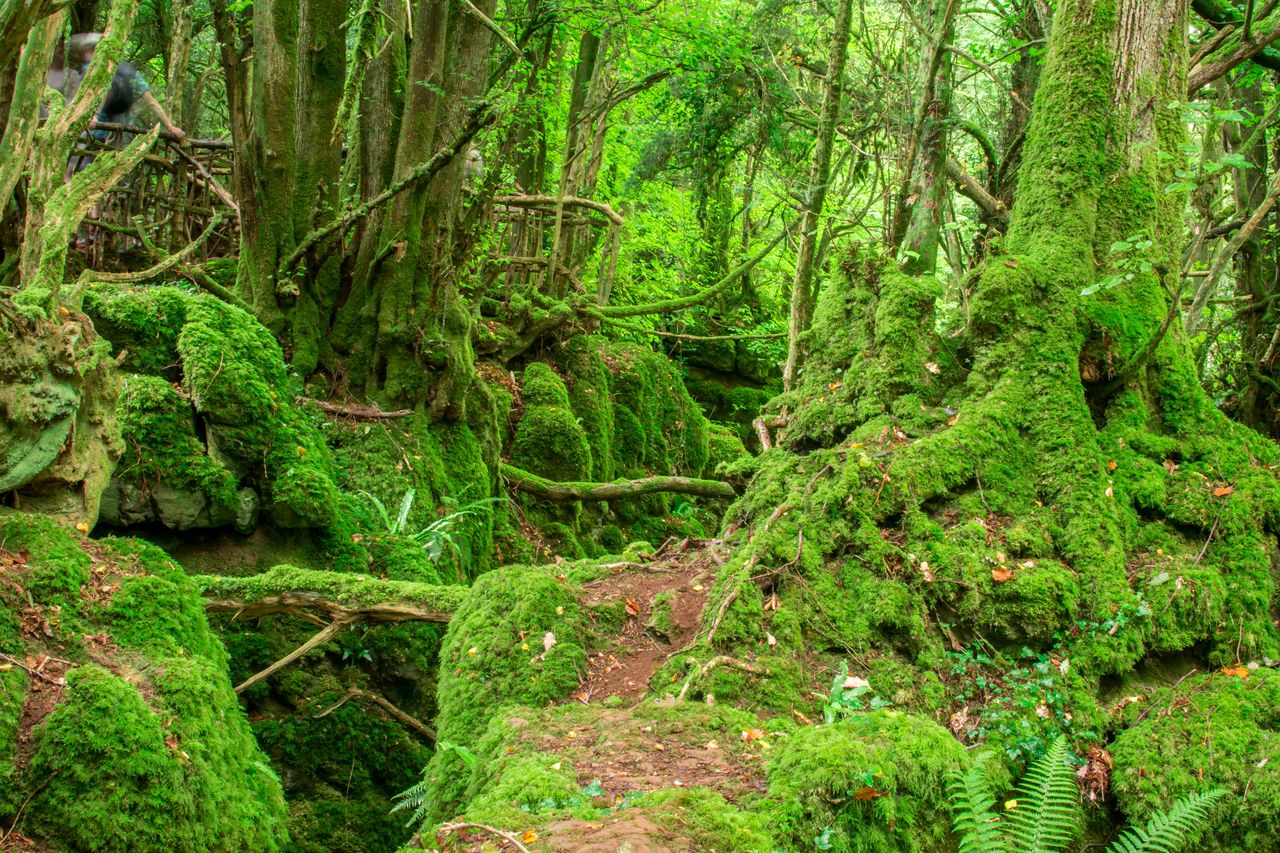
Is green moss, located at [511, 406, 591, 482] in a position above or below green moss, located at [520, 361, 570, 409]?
below

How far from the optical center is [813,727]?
3.33m

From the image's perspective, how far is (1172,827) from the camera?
321 cm

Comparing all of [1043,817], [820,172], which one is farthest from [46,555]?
[820,172]

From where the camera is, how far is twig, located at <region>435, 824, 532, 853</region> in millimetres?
2650

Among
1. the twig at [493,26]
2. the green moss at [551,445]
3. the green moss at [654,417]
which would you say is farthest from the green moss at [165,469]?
the green moss at [654,417]

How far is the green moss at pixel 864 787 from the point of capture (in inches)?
117

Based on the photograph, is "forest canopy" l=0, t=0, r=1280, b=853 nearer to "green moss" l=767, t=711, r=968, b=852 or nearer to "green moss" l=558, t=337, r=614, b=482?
"green moss" l=767, t=711, r=968, b=852

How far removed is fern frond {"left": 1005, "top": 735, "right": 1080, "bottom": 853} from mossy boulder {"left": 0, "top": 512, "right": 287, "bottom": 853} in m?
2.97

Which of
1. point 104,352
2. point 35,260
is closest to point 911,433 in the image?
point 104,352

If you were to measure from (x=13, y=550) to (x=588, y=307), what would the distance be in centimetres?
897

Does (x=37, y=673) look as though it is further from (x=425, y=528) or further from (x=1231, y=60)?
(x=1231, y=60)

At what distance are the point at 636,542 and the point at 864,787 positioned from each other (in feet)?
11.0

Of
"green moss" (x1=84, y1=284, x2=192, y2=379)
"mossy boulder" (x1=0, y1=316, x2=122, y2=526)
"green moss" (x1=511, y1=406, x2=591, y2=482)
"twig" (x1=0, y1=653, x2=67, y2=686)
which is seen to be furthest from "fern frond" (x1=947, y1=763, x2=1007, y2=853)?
"green moss" (x1=511, y1=406, x2=591, y2=482)

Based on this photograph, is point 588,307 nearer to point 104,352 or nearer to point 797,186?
point 797,186
